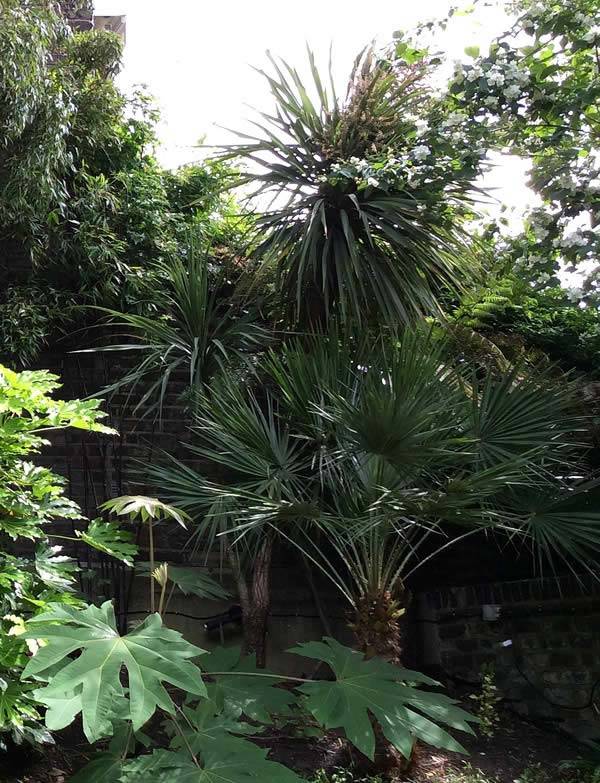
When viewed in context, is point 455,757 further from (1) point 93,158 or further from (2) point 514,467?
(1) point 93,158

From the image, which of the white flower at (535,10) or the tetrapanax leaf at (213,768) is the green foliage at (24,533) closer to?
the tetrapanax leaf at (213,768)

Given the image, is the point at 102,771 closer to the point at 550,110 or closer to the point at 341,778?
the point at 341,778

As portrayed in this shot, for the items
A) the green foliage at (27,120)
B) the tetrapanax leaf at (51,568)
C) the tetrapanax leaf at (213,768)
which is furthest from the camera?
the green foliage at (27,120)

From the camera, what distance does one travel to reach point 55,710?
84.5 inches

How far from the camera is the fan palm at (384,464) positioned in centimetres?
354

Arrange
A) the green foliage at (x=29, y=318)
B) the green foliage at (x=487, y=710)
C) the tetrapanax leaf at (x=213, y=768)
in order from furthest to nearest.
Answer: the green foliage at (x=29, y=318) → the green foliage at (x=487, y=710) → the tetrapanax leaf at (x=213, y=768)

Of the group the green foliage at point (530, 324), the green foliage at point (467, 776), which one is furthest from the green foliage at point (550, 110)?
the green foliage at point (467, 776)

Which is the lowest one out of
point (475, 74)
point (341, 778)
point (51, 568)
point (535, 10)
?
point (341, 778)

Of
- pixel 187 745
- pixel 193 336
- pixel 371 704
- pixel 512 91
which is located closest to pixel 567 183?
pixel 512 91

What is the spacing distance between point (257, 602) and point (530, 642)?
1892 millimetres

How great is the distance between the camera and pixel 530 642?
5008 millimetres

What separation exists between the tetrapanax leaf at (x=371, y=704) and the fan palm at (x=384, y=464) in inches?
22.2

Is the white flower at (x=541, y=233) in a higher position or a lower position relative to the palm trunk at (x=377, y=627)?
higher

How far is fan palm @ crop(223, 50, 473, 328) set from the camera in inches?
192
